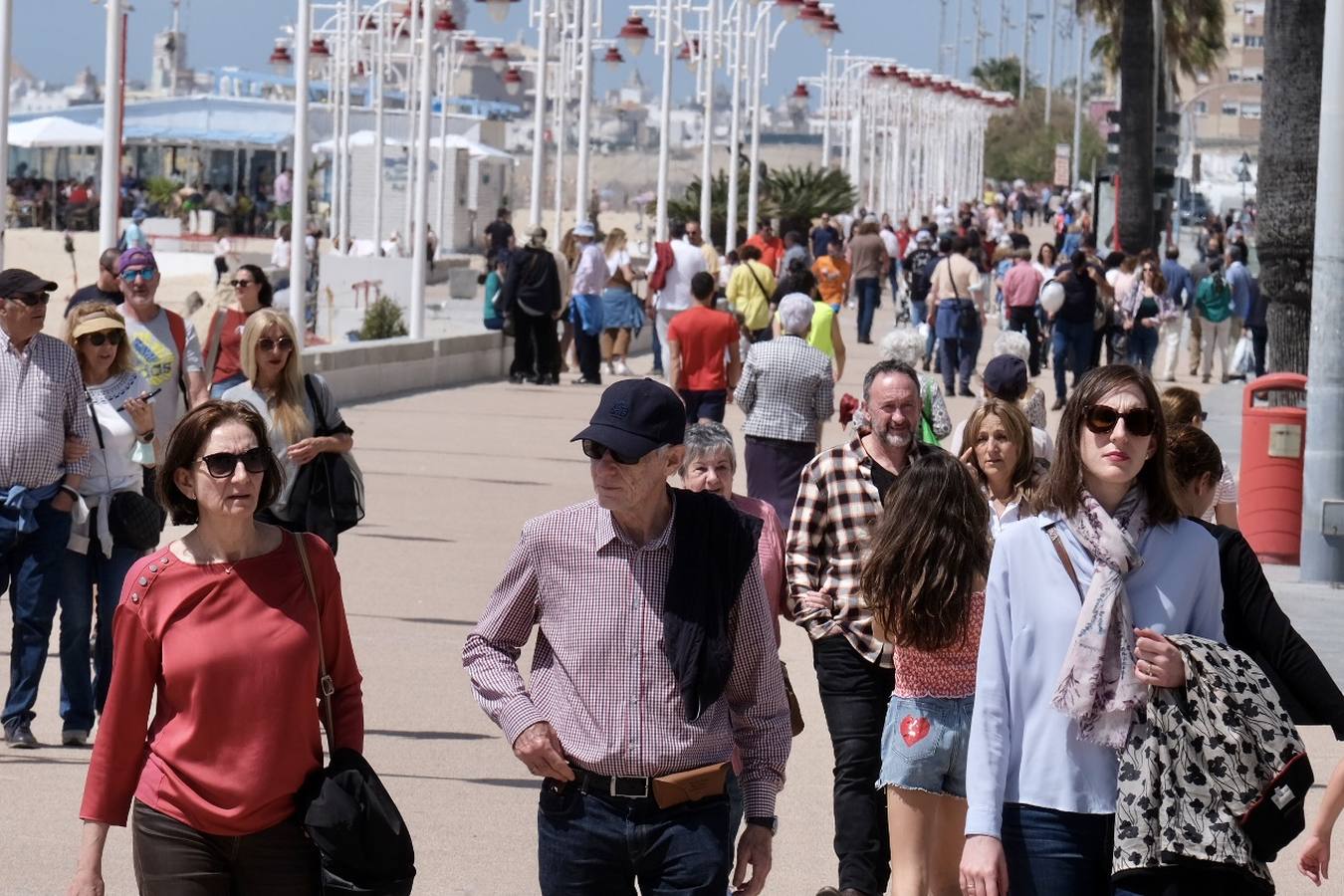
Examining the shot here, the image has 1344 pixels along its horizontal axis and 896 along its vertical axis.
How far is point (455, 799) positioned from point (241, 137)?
64.7 m

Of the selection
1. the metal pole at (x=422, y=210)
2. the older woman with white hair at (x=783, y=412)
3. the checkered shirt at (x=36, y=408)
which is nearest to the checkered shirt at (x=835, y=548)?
the checkered shirt at (x=36, y=408)

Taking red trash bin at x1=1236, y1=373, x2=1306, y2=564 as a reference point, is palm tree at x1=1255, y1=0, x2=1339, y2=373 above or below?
above

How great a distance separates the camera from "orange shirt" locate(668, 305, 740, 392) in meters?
15.2

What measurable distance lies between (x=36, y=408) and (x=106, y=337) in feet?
1.88

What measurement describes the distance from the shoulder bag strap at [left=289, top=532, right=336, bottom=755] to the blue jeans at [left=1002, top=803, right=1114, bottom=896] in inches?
52.7

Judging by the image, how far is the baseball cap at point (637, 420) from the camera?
4.30 m

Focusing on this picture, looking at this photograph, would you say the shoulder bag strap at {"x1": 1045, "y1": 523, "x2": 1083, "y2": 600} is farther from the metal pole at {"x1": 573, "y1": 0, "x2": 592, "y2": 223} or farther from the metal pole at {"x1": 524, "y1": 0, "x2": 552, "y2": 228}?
the metal pole at {"x1": 573, "y1": 0, "x2": 592, "y2": 223}

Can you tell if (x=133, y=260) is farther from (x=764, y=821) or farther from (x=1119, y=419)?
(x=1119, y=419)

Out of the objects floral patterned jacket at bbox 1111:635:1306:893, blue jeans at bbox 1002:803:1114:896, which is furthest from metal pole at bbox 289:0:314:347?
floral patterned jacket at bbox 1111:635:1306:893

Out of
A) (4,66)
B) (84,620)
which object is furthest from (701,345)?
(84,620)

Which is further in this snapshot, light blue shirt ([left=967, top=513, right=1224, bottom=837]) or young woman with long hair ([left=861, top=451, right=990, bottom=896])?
young woman with long hair ([left=861, top=451, right=990, bottom=896])

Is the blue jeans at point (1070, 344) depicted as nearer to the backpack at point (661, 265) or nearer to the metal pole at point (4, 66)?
the backpack at point (661, 265)

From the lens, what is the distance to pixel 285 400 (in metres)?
8.22

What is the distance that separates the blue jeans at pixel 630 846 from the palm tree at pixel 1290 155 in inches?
487
